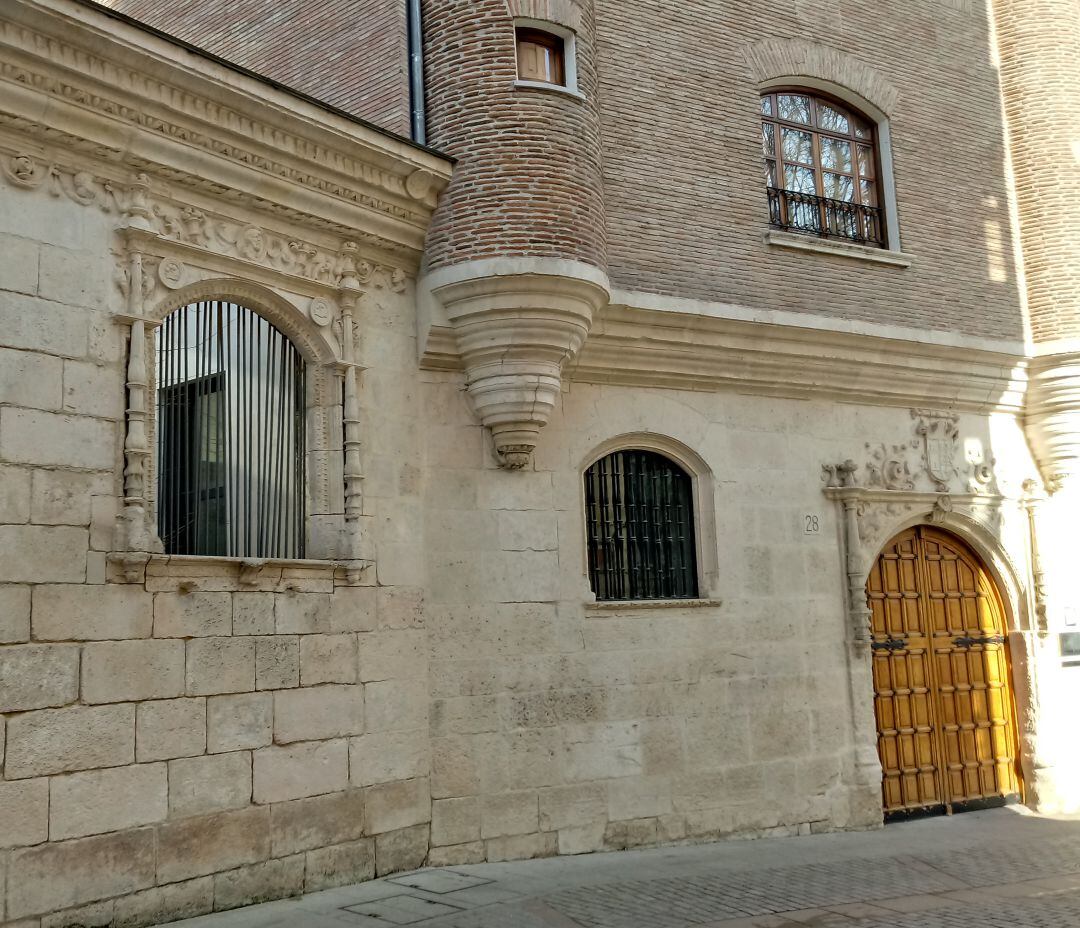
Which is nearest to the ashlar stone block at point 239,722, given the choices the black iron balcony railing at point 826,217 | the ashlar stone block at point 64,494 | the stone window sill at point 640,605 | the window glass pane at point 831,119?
the ashlar stone block at point 64,494

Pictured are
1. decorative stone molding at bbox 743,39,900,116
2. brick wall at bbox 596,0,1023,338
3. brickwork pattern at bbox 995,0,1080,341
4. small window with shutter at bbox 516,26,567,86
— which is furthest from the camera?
brickwork pattern at bbox 995,0,1080,341

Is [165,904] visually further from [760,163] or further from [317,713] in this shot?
[760,163]

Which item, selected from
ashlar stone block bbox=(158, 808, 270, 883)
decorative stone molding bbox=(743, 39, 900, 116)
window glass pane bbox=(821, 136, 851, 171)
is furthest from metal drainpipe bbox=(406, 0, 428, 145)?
ashlar stone block bbox=(158, 808, 270, 883)

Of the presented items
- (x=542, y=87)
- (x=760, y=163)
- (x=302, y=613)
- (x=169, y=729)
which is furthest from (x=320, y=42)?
(x=169, y=729)

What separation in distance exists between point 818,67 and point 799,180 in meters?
1.07

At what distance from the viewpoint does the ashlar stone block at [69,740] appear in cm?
591

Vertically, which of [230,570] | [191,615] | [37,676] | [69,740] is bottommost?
[69,740]

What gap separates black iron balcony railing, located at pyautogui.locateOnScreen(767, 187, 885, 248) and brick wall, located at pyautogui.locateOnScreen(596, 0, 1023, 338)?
0.90 feet

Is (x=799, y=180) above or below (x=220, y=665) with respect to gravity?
above

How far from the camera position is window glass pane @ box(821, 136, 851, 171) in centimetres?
1114

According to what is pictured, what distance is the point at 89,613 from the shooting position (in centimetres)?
629

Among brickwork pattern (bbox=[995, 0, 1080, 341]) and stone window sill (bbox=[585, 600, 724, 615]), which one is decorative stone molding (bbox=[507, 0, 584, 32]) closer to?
stone window sill (bbox=[585, 600, 724, 615])

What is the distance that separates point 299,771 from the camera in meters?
7.26

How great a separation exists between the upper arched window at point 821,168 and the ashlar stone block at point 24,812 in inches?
295
